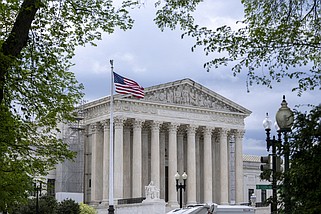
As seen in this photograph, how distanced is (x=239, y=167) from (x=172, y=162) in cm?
980

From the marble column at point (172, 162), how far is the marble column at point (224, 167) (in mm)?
6718

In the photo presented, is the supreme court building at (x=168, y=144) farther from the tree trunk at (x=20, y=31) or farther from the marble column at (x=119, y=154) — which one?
the tree trunk at (x=20, y=31)

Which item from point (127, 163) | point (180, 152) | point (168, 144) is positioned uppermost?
point (168, 144)

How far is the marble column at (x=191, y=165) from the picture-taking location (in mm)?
72312

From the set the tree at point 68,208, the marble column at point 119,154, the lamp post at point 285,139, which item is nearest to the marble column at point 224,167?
the marble column at point 119,154

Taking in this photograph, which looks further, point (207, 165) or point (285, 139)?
point (207, 165)

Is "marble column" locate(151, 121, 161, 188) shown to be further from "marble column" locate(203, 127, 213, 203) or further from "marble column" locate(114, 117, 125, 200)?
"marble column" locate(203, 127, 213, 203)

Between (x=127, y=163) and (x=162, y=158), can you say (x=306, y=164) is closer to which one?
(x=127, y=163)

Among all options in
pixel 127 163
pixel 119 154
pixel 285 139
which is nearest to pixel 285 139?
pixel 285 139

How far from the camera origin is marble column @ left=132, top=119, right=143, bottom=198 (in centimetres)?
6844

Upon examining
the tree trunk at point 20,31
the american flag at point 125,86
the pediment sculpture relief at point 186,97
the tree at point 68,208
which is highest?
the pediment sculpture relief at point 186,97

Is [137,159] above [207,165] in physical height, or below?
above

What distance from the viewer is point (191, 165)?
240 ft

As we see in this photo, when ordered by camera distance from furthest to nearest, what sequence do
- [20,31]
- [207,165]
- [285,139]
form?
[207,165] → [20,31] → [285,139]
